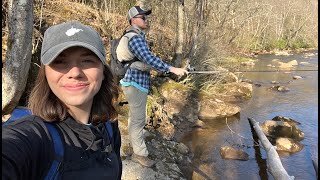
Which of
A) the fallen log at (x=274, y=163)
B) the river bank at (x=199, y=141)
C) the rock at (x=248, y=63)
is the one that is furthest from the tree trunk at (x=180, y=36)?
the rock at (x=248, y=63)

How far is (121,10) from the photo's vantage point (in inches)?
420

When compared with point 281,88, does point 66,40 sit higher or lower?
higher

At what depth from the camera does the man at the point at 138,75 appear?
13.3ft

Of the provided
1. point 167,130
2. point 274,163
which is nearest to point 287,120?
point 274,163

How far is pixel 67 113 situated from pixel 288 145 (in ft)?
20.0

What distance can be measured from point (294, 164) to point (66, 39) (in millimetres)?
5742

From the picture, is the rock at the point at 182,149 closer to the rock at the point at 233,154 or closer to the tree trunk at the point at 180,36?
the rock at the point at 233,154

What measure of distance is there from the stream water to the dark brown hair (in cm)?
392

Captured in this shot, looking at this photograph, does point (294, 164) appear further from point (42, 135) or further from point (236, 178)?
point (42, 135)

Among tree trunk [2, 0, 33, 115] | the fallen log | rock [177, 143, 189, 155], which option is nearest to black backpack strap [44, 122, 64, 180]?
tree trunk [2, 0, 33, 115]

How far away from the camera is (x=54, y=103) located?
5.10 feet

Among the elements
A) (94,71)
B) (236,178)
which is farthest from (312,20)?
(94,71)

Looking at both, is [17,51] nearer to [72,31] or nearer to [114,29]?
[72,31]

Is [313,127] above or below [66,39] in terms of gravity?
below
